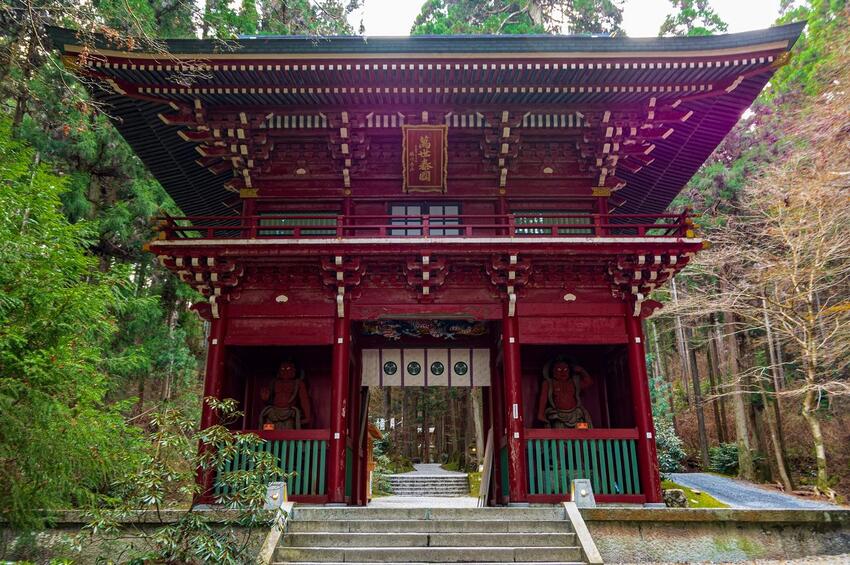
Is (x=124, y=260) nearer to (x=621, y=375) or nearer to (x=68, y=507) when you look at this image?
(x=68, y=507)

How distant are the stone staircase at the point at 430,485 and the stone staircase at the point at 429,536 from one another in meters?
16.4

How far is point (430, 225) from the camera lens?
961 cm

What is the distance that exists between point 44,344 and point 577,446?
7.43 m

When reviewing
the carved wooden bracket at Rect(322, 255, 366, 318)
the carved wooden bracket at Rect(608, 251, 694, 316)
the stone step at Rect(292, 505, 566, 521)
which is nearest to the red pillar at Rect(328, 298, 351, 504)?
the carved wooden bracket at Rect(322, 255, 366, 318)

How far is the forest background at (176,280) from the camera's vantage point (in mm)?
6820

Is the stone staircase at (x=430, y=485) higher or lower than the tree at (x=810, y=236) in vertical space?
lower

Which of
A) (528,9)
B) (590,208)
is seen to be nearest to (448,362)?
(590,208)

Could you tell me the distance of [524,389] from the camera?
11.1 metres

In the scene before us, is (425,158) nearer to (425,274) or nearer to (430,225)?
(430,225)

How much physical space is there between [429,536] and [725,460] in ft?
66.9

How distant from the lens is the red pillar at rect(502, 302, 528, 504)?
8555 mm

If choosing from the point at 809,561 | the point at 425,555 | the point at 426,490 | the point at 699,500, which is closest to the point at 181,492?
the point at 425,555

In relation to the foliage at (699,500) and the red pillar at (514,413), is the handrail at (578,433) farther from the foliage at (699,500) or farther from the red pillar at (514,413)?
the foliage at (699,500)

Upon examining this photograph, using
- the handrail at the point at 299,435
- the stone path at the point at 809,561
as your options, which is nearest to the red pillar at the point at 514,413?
the stone path at the point at 809,561
